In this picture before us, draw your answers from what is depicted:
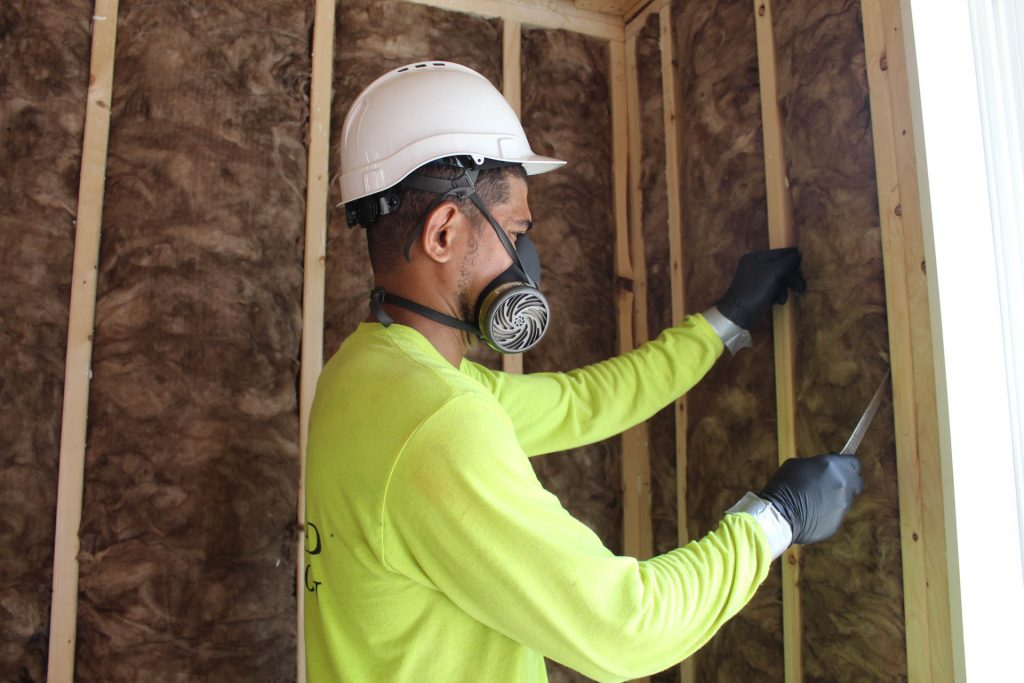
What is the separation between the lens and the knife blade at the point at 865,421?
156 cm

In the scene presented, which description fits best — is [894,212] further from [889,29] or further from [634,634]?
[634,634]

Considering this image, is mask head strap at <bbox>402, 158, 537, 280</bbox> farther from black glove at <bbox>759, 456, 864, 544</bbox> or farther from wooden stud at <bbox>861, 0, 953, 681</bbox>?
wooden stud at <bbox>861, 0, 953, 681</bbox>

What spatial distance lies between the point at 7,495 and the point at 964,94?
252 centimetres

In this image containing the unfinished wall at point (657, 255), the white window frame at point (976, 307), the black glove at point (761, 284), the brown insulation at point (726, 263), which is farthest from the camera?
the unfinished wall at point (657, 255)

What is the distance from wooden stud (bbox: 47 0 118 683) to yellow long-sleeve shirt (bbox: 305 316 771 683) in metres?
1.02

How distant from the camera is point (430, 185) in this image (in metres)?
1.50

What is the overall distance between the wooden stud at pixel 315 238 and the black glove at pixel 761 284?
3.93ft

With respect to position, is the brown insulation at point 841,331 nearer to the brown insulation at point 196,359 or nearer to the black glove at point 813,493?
the black glove at point 813,493

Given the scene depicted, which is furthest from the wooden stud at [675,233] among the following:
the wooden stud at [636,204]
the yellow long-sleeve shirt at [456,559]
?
the yellow long-sleeve shirt at [456,559]

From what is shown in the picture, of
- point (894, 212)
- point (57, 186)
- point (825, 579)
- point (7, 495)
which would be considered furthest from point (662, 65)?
point (7, 495)

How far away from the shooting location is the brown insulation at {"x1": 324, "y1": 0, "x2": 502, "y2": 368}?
2.33 metres

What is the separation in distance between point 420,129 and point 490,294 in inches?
15.3

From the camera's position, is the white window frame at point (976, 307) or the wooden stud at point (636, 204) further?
the wooden stud at point (636, 204)

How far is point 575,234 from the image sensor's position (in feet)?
8.38
